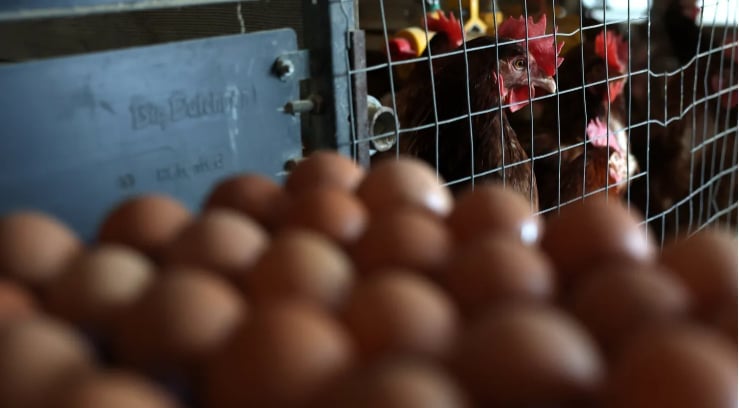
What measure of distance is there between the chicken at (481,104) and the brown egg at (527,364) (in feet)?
2.43

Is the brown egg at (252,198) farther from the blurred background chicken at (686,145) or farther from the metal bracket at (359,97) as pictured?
the blurred background chicken at (686,145)

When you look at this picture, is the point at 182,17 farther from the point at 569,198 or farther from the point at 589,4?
the point at 589,4

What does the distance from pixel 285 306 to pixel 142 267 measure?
99mm

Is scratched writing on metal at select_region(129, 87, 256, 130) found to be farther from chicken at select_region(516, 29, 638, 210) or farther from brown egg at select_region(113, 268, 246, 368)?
chicken at select_region(516, 29, 638, 210)

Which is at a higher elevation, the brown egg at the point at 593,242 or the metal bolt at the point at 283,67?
the metal bolt at the point at 283,67

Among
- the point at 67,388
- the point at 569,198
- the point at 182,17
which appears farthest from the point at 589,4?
the point at 67,388

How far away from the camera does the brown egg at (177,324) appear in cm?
31

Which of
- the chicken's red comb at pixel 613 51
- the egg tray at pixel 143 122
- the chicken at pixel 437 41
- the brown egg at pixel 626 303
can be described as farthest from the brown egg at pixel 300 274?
the chicken's red comb at pixel 613 51

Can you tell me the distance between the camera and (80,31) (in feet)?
3.24

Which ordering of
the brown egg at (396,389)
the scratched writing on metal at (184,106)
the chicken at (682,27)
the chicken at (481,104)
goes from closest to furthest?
the brown egg at (396,389)
the scratched writing on metal at (184,106)
the chicken at (481,104)
the chicken at (682,27)

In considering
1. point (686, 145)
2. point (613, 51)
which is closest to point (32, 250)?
point (613, 51)

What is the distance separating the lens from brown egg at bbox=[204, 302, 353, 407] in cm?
28

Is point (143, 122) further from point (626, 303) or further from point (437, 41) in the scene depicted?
point (437, 41)

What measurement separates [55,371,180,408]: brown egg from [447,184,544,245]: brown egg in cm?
19
